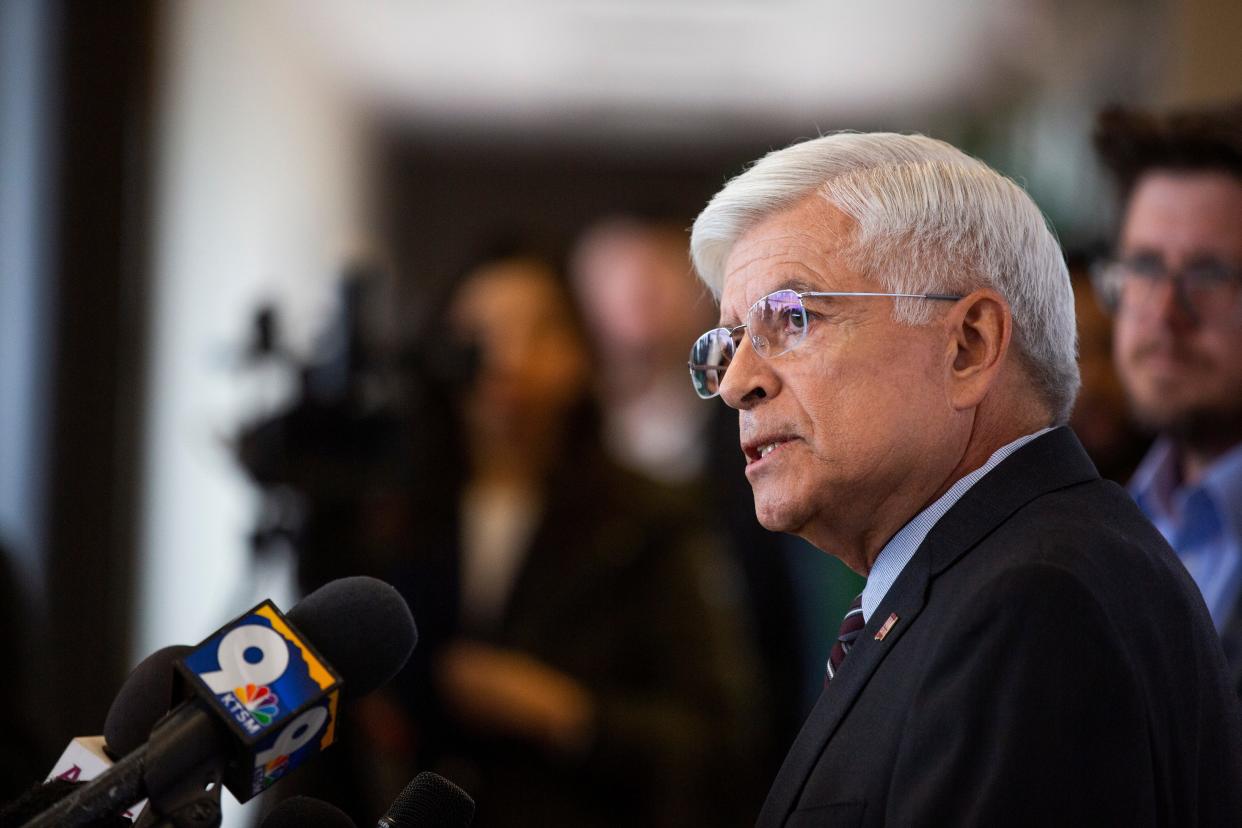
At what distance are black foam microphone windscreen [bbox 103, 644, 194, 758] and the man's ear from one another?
2.29 ft

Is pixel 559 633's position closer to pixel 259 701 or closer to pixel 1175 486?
pixel 1175 486

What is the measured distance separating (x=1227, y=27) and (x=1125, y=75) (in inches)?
33.9

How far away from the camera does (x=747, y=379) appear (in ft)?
4.24

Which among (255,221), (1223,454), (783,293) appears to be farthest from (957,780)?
(255,221)

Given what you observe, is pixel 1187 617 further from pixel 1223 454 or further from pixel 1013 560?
pixel 1223 454

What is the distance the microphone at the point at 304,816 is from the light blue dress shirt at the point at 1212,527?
4.14ft

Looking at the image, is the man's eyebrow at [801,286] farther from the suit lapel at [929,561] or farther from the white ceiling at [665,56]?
the white ceiling at [665,56]

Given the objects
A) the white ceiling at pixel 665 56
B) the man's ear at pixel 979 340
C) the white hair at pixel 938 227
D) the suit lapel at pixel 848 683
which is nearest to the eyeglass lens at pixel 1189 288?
the white hair at pixel 938 227

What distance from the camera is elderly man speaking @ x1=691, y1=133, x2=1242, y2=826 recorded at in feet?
3.19

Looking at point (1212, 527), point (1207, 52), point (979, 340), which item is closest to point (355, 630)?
point (979, 340)

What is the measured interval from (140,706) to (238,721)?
17 cm

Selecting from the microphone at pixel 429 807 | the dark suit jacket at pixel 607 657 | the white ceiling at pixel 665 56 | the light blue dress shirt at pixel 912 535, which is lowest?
the dark suit jacket at pixel 607 657

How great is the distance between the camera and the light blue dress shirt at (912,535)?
123 cm

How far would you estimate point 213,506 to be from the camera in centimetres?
450
